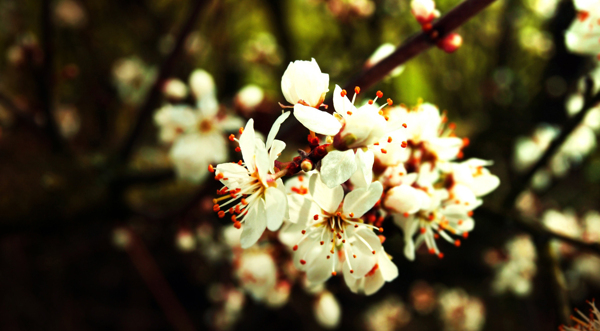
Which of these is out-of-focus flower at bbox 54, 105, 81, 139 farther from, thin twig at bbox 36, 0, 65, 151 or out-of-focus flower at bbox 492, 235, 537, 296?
out-of-focus flower at bbox 492, 235, 537, 296

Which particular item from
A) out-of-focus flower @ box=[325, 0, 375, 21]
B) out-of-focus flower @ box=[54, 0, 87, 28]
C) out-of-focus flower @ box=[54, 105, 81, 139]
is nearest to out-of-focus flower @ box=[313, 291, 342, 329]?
out-of-focus flower @ box=[325, 0, 375, 21]

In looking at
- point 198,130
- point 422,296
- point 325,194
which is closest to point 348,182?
point 325,194

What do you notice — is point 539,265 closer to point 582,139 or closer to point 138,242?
point 582,139

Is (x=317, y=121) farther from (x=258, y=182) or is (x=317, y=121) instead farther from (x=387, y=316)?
(x=387, y=316)

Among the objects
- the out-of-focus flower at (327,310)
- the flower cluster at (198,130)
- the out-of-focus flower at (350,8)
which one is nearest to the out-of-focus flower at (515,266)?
the out-of-focus flower at (327,310)

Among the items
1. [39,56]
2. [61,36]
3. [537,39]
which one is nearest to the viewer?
[39,56]

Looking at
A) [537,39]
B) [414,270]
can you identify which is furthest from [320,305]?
[537,39]
